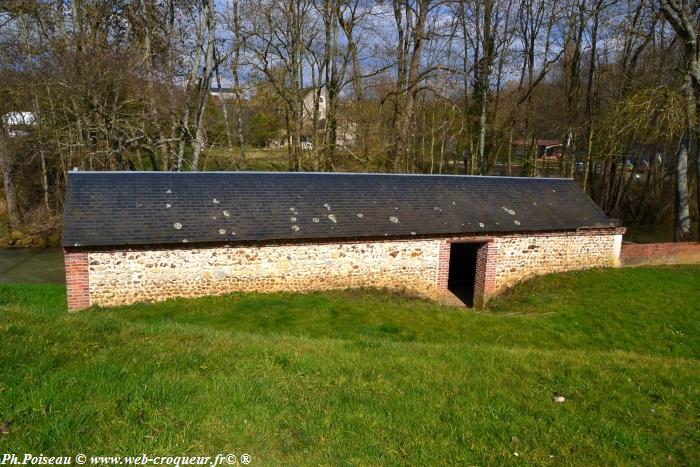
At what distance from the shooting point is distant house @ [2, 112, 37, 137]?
67.5 feet

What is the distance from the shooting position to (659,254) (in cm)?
1464

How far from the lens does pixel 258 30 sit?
2138cm

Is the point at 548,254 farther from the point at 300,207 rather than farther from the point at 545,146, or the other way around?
the point at 545,146

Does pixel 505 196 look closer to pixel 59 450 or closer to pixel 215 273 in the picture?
pixel 215 273

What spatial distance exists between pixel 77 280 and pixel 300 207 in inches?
218

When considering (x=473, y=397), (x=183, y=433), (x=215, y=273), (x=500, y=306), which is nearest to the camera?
(x=183, y=433)

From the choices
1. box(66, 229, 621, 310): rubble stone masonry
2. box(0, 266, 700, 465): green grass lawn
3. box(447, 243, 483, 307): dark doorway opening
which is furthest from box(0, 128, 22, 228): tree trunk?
box(447, 243, 483, 307): dark doorway opening

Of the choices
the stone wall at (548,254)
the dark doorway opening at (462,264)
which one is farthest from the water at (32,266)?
the stone wall at (548,254)

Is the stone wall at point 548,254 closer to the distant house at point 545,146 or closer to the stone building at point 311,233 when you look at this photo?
the stone building at point 311,233

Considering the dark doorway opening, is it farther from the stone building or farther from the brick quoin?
the brick quoin

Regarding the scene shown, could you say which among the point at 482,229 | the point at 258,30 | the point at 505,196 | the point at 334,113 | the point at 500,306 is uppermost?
the point at 258,30

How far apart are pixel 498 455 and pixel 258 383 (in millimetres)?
2378

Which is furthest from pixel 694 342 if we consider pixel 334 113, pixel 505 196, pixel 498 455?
pixel 334 113

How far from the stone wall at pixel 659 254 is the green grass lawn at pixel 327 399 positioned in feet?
31.4
